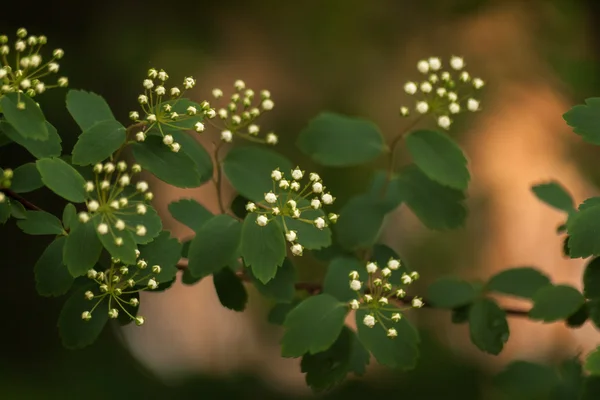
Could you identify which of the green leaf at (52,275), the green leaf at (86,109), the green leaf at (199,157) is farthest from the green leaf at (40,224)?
the green leaf at (199,157)

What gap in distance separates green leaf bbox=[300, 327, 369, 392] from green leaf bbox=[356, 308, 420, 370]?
90 millimetres

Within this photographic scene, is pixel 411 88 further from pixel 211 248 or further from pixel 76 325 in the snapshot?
pixel 76 325

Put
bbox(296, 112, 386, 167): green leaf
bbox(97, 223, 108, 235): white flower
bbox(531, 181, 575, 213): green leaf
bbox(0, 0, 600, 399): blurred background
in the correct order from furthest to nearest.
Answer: bbox(0, 0, 600, 399): blurred background < bbox(531, 181, 575, 213): green leaf < bbox(296, 112, 386, 167): green leaf < bbox(97, 223, 108, 235): white flower

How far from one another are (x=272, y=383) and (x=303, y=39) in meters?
1.25

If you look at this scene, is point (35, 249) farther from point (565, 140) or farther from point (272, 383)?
point (565, 140)

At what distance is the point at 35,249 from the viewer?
242 centimetres

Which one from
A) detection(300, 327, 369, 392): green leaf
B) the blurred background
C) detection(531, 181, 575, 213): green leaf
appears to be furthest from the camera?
the blurred background

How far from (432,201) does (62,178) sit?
0.57 metres

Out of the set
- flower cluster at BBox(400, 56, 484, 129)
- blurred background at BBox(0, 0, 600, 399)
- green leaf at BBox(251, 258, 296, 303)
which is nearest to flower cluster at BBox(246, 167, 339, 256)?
green leaf at BBox(251, 258, 296, 303)

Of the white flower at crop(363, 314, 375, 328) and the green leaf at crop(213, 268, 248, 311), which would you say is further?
the green leaf at crop(213, 268, 248, 311)

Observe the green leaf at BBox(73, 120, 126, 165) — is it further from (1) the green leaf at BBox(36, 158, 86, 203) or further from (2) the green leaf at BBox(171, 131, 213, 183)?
(2) the green leaf at BBox(171, 131, 213, 183)

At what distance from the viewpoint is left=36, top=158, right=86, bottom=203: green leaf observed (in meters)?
0.90

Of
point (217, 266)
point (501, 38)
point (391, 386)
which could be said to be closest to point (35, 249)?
point (391, 386)

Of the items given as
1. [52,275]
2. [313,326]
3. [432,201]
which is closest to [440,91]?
[432,201]
